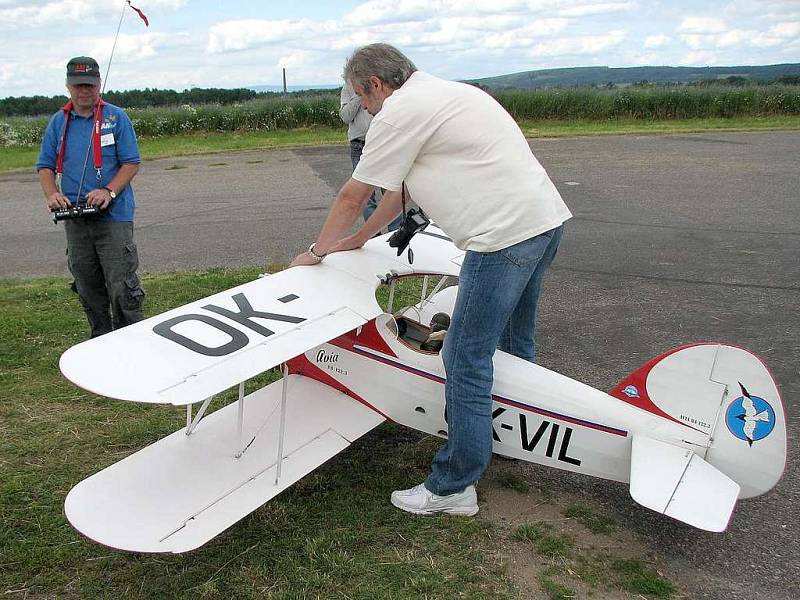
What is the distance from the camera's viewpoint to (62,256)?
30.3 ft

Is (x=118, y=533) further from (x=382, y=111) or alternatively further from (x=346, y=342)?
(x=382, y=111)

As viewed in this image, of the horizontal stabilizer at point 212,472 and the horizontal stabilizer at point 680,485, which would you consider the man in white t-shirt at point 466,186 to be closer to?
the horizontal stabilizer at point 680,485

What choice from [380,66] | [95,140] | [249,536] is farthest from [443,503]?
[95,140]

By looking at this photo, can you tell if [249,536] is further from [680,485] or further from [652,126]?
[652,126]

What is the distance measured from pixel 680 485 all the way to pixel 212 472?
91.8 inches

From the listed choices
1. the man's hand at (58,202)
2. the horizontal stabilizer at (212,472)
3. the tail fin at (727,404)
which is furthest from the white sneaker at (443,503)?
the man's hand at (58,202)

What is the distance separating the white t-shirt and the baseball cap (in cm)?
267

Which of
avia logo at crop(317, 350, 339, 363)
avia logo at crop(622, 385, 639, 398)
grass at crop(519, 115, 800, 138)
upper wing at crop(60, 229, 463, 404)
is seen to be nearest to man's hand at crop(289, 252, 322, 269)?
upper wing at crop(60, 229, 463, 404)

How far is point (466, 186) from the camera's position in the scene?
10.3 ft

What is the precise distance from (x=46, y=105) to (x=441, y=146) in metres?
38.9

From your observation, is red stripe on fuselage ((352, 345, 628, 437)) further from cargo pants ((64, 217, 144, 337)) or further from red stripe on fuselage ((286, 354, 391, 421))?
cargo pants ((64, 217, 144, 337))

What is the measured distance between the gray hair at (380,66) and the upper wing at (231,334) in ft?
3.82

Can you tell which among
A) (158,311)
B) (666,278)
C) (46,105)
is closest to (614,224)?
(666,278)

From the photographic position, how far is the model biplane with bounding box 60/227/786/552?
118 inches
